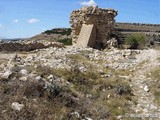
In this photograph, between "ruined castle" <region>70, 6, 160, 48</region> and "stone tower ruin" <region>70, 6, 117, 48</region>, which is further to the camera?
"stone tower ruin" <region>70, 6, 117, 48</region>

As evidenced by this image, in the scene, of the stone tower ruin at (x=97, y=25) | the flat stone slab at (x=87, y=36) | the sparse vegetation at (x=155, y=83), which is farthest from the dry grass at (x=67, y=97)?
the stone tower ruin at (x=97, y=25)

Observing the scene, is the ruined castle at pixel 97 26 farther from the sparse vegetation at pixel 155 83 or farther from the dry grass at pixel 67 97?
the dry grass at pixel 67 97

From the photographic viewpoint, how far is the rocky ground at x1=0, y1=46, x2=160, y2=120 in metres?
7.21

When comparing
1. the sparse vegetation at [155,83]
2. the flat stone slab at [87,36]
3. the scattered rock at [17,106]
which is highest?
the flat stone slab at [87,36]

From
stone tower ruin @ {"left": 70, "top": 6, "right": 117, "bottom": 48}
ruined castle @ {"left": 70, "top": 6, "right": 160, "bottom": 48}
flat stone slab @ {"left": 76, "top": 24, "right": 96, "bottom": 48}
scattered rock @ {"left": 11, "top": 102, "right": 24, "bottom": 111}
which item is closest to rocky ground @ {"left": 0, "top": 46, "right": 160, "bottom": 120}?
scattered rock @ {"left": 11, "top": 102, "right": 24, "bottom": 111}

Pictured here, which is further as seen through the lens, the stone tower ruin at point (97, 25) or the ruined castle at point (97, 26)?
the stone tower ruin at point (97, 25)

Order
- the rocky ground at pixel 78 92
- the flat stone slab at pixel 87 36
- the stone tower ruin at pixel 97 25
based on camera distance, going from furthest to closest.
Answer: the stone tower ruin at pixel 97 25
the flat stone slab at pixel 87 36
the rocky ground at pixel 78 92

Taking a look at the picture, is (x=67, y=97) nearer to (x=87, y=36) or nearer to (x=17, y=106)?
(x=17, y=106)

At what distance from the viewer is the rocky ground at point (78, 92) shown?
7.21 meters

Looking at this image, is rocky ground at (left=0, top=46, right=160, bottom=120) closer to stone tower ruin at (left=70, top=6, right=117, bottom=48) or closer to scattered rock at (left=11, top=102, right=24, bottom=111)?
scattered rock at (left=11, top=102, right=24, bottom=111)

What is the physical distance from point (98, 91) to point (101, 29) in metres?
10.3

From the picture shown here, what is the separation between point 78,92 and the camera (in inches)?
357

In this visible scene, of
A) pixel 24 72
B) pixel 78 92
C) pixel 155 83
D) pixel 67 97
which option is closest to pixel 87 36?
pixel 155 83

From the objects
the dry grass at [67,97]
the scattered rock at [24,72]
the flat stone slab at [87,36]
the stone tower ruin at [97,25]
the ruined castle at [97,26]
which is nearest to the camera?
the dry grass at [67,97]
